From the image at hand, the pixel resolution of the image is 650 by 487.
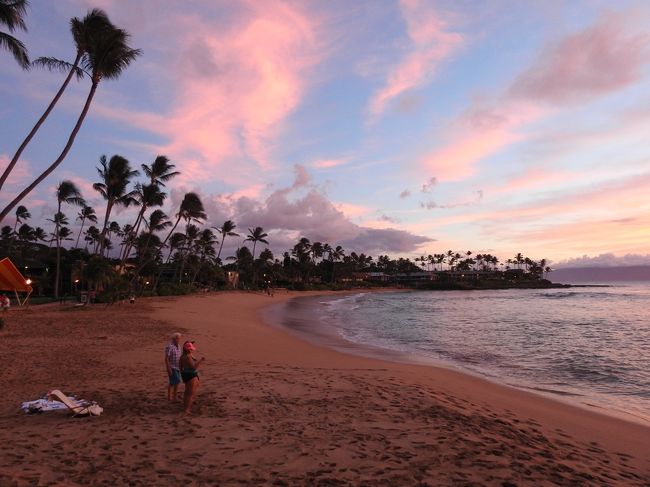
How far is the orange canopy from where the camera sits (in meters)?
24.3

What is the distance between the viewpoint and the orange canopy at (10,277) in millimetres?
24312

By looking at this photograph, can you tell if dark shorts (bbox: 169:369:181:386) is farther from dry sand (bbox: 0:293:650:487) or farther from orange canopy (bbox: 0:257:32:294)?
orange canopy (bbox: 0:257:32:294)

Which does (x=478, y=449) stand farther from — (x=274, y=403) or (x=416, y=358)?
(x=416, y=358)

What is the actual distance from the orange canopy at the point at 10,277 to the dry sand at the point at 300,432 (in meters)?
15.7

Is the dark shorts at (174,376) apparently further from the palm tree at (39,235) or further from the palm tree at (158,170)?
the palm tree at (39,235)

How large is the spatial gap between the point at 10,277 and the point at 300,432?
2599 cm

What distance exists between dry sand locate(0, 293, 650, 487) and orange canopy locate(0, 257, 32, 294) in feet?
51.6

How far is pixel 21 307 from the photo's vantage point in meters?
28.1

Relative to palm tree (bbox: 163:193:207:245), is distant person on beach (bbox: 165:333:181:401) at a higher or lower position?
lower

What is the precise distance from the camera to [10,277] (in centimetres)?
2512

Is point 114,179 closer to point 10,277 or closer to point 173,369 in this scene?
point 10,277

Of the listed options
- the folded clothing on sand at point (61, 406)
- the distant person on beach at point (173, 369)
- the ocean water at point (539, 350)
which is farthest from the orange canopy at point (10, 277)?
the distant person on beach at point (173, 369)

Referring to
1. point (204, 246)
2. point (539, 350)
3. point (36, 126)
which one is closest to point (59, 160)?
point (36, 126)

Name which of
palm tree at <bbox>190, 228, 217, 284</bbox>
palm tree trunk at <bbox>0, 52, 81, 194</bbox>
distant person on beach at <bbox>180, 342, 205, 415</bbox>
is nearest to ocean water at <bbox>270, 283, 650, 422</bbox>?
distant person on beach at <bbox>180, 342, 205, 415</bbox>
